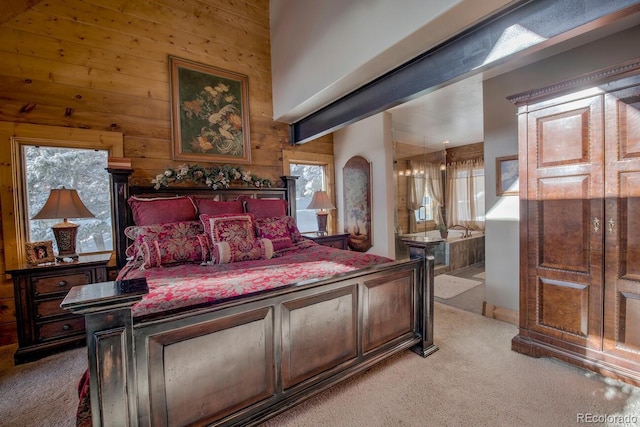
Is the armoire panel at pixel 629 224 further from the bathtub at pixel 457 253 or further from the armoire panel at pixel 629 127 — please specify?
the bathtub at pixel 457 253

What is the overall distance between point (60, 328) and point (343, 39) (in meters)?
3.57

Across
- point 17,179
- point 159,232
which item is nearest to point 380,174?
point 159,232

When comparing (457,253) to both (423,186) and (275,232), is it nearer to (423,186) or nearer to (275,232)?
(423,186)

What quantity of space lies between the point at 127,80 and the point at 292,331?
3143mm

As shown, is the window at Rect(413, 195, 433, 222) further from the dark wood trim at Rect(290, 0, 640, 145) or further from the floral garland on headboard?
the floral garland on headboard

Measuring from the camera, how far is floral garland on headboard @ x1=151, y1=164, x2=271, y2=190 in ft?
9.91

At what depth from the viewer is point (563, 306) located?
6.81ft

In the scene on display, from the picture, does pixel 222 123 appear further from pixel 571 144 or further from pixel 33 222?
pixel 571 144

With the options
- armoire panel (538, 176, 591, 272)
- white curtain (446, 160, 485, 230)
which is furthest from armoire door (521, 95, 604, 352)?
white curtain (446, 160, 485, 230)

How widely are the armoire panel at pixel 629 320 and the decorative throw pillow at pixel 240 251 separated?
2.60m

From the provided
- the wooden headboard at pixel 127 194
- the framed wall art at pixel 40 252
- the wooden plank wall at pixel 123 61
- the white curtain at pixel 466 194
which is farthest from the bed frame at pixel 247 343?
the white curtain at pixel 466 194

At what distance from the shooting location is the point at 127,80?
2910mm

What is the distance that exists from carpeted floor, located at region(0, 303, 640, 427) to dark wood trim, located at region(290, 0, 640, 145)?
7.03 ft

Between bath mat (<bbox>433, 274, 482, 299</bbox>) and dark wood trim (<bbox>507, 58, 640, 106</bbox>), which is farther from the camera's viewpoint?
bath mat (<bbox>433, 274, 482, 299</bbox>)
